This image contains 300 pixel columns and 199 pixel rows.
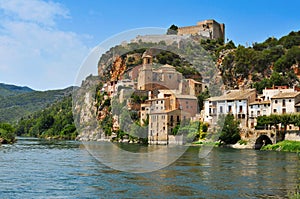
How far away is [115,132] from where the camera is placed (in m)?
70.2

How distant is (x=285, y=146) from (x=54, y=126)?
70.6 meters

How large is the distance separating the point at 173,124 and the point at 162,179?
30959mm

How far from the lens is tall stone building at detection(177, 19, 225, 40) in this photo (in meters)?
98.8

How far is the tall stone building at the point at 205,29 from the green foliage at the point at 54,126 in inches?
1232

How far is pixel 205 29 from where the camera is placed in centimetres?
9931

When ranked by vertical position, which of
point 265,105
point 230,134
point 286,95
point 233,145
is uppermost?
point 286,95

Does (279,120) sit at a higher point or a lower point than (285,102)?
lower

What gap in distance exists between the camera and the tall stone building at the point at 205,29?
324ft

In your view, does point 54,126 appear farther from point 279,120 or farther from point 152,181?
point 152,181

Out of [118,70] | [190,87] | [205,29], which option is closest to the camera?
[190,87]

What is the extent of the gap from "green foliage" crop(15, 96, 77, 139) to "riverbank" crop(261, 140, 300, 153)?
1969 inches

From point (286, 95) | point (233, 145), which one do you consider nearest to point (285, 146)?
point (233, 145)

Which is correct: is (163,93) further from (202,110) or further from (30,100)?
(30,100)

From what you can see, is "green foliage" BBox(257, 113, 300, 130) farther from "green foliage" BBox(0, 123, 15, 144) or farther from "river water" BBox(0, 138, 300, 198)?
"green foliage" BBox(0, 123, 15, 144)
